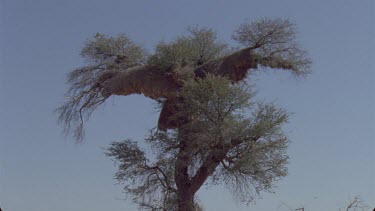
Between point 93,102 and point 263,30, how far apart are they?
5.55 metres

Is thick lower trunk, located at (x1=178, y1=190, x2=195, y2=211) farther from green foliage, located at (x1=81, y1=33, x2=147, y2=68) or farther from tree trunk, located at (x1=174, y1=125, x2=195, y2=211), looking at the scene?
green foliage, located at (x1=81, y1=33, x2=147, y2=68)

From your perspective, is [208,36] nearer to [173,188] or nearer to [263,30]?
[263,30]

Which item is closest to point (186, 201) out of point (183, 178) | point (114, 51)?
point (183, 178)

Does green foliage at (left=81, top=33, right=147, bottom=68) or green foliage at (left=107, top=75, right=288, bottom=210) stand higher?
green foliage at (left=81, top=33, right=147, bottom=68)

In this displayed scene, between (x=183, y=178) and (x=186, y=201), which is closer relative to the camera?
(x=186, y=201)

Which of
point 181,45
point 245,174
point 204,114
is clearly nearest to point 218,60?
point 181,45

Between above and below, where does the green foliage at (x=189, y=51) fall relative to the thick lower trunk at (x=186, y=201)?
above

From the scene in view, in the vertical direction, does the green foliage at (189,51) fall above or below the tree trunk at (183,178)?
above

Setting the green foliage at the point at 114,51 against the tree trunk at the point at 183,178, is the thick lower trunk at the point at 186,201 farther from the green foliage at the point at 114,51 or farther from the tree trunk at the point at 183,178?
the green foliage at the point at 114,51

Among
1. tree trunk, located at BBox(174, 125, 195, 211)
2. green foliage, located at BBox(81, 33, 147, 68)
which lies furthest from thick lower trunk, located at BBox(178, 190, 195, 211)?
green foliage, located at BBox(81, 33, 147, 68)

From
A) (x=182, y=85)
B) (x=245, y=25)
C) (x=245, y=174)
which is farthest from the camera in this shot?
(x=245, y=25)

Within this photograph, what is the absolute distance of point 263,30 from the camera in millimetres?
18406

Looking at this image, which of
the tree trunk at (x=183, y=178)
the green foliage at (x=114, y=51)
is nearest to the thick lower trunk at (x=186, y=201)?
the tree trunk at (x=183, y=178)

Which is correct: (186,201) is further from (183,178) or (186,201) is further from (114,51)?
(114,51)
